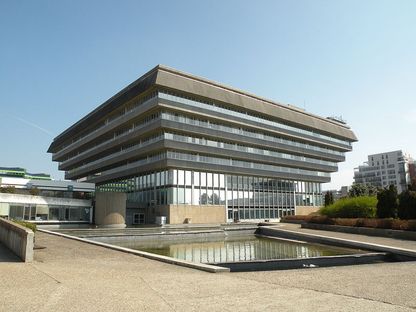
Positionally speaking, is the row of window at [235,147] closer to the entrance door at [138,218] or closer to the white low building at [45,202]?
→ the entrance door at [138,218]

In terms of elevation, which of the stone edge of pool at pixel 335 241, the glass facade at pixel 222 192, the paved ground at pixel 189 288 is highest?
the glass facade at pixel 222 192

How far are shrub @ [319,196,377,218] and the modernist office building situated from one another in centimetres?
2234

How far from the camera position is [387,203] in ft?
106

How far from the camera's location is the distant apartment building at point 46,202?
44500 millimetres

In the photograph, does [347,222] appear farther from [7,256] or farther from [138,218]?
[138,218]

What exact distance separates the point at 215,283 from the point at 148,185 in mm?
49597

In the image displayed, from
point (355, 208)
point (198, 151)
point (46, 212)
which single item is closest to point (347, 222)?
point (355, 208)

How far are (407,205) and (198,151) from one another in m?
31.8

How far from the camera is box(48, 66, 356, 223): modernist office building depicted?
54.0 m

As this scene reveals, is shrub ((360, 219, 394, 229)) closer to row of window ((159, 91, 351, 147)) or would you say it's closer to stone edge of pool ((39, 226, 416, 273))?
stone edge of pool ((39, 226, 416, 273))

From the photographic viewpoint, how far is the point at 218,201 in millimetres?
59688

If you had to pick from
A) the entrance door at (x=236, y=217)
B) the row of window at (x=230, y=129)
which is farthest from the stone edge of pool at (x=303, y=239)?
the entrance door at (x=236, y=217)

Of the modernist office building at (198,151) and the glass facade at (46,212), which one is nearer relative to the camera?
the glass facade at (46,212)

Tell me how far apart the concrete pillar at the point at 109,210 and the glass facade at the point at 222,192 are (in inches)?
321
